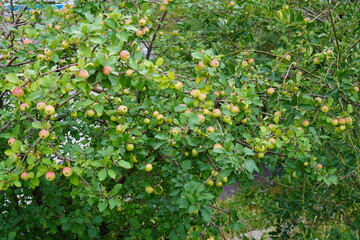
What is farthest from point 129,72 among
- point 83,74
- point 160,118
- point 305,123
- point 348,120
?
point 348,120

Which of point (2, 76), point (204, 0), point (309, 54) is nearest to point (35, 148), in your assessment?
point (2, 76)

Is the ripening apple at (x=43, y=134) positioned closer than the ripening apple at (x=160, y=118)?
Yes

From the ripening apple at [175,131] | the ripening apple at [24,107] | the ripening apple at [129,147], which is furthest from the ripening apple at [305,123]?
the ripening apple at [24,107]

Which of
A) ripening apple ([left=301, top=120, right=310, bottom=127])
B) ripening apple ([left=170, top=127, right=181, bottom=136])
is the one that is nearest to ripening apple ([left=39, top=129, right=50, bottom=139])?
ripening apple ([left=170, top=127, right=181, bottom=136])

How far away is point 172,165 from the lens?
6.48 ft

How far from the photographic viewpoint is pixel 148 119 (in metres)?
2.02

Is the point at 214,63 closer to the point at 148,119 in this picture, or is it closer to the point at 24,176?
the point at 148,119

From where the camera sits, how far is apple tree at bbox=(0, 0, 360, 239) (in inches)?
66.1

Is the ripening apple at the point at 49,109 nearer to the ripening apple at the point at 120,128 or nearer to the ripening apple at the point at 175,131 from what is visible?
the ripening apple at the point at 120,128

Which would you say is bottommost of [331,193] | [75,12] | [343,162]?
[331,193]

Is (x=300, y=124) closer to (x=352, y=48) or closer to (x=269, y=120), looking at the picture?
(x=269, y=120)

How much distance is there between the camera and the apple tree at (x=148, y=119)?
1679mm

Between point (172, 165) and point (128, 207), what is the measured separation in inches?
29.8

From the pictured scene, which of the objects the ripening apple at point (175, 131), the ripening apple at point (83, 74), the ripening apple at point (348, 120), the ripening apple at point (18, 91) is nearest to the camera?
the ripening apple at point (83, 74)
